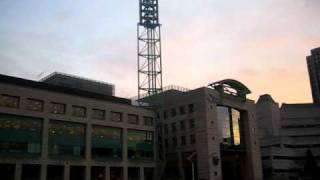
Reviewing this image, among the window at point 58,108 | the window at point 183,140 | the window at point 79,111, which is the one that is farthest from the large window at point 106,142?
the window at point 183,140

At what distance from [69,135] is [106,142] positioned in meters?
9.58

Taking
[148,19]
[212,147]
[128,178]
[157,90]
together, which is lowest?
[128,178]

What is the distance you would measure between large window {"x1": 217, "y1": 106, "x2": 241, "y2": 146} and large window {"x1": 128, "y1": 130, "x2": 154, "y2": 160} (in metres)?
18.0

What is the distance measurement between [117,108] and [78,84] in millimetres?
41782

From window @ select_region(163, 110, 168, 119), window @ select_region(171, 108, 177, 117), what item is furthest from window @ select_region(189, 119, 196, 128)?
window @ select_region(163, 110, 168, 119)

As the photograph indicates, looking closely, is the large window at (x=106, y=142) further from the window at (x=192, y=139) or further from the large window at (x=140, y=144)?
the window at (x=192, y=139)

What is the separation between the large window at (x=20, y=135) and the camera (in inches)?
2864

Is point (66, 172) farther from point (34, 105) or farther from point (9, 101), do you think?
point (9, 101)

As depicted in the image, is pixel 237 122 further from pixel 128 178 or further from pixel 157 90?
pixel 128 178

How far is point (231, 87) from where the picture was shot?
350 ft

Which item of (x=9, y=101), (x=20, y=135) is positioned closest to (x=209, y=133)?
(x=20, y=135)

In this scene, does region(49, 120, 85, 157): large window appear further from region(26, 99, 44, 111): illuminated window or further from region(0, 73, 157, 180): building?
region(26, 99, 44, 111): illuminated window

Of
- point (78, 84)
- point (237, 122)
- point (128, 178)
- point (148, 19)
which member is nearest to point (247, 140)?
point (237, 122)

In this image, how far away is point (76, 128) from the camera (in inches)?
3337
